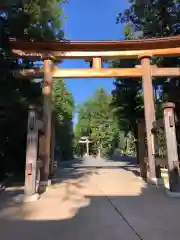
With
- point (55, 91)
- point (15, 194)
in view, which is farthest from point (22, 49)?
point (55, 91)

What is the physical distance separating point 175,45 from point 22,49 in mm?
5131

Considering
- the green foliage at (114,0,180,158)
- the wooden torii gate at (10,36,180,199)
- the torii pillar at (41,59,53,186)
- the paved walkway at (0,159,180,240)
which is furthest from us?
the green foliage at (114,0,180,158)

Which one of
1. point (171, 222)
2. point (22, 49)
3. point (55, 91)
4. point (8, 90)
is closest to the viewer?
point (171, 222)

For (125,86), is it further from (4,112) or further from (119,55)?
(4,112)

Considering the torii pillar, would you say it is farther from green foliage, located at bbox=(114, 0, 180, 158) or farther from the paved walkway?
green foliage, located at bbox=(114, 0, 180, 158)

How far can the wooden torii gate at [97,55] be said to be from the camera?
841 centimetres

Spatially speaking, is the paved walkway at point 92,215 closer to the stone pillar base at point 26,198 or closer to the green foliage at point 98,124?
the stone pillar base at point 26,198

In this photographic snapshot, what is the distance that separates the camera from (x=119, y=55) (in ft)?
29.7

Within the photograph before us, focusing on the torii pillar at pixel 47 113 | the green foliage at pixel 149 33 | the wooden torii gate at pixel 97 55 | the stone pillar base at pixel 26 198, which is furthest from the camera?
the green foliage at pixel 149 33

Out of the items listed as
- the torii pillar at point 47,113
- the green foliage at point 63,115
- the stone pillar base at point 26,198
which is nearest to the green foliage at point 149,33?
the torii pillar at point 47,113

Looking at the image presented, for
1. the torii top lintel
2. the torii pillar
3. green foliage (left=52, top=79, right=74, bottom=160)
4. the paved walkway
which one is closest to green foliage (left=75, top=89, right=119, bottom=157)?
green foliage (left=52, top=79, right=74, bottom=160)

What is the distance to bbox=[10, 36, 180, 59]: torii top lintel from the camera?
8.58 m

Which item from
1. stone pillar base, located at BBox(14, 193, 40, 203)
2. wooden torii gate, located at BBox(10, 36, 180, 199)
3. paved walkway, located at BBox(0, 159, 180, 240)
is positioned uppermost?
wooden torii gate, located at BBox(10, 36, 180, 199)

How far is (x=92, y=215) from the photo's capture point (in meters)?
4.37
